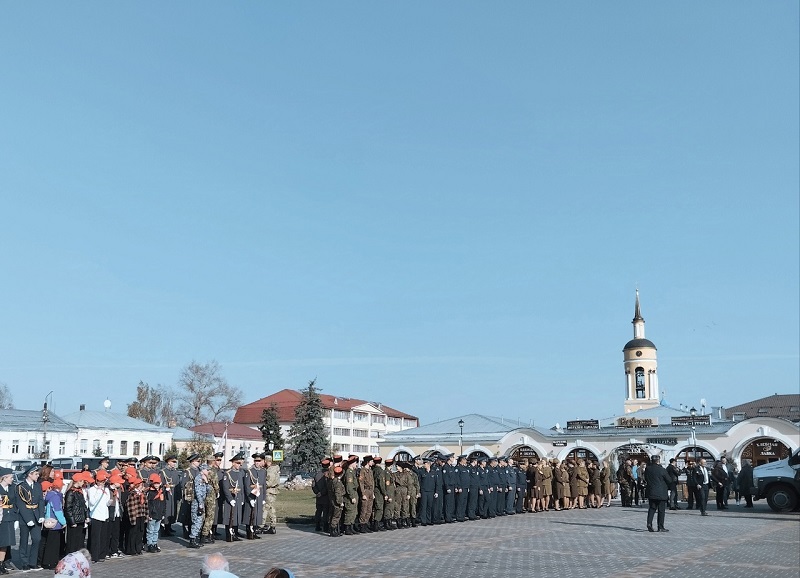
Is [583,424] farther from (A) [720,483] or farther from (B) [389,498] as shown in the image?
(B) [389,498]

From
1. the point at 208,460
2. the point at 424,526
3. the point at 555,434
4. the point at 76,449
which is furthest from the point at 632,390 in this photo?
the point at 208,460

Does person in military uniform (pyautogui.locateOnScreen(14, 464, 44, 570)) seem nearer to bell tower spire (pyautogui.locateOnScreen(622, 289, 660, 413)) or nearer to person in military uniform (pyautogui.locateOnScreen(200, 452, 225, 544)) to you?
person in military uniform (pyautogui.locateOnScreen(200, 452, 225, 544))

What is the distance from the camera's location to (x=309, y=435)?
201ft

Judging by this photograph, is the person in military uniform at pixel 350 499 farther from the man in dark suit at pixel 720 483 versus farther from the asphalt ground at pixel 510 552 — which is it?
the man in dark suit at pixel 720 483

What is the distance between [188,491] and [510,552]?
20.6 ft

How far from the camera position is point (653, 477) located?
18.5 m

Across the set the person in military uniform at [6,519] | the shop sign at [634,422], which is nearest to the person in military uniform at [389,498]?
the person in military uniform at [6,519]

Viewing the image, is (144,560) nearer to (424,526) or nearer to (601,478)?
(424,526)

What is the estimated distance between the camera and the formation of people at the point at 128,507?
515 inches

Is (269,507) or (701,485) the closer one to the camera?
(269,507)

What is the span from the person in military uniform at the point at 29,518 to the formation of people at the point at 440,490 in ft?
20.8

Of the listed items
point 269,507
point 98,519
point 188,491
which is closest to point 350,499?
point 269,507

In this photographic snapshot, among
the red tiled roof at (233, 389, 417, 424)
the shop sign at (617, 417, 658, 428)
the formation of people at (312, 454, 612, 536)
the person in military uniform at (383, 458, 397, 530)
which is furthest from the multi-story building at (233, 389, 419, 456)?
the person in military uniform at (383, 458, 397, 530)

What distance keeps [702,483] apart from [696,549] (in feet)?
31.8
